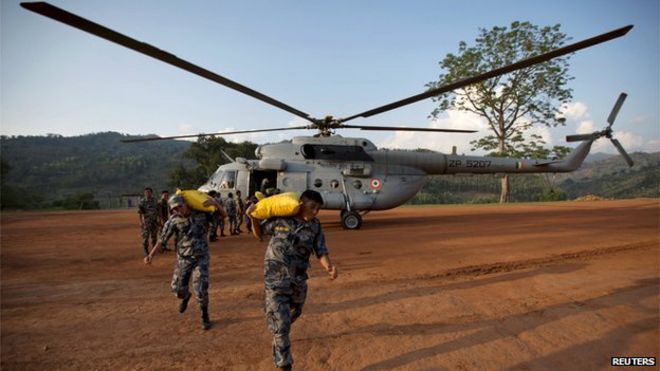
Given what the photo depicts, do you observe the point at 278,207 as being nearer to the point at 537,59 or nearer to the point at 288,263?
the point at 288,263

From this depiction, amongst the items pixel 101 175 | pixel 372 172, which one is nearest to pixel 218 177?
pixel 372 172

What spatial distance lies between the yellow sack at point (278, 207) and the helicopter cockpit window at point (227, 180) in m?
9.70

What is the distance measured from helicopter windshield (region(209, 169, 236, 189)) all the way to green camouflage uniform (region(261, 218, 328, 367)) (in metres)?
9.70

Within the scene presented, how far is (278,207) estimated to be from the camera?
3266mm

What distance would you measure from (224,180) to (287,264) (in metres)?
10.1

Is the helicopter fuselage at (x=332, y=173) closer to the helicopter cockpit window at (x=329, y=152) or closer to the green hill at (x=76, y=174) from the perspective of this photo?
the helicopter cockpit window at (x=329, y=152)

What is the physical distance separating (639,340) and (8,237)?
60.8 ft

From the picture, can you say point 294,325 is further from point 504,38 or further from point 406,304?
point 504,38

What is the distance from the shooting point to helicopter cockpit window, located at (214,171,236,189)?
497 inches

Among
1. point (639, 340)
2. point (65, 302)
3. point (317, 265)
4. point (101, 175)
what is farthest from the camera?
point (101, 175)

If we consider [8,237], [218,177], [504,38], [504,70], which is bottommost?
[8,237]

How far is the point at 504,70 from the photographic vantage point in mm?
4988

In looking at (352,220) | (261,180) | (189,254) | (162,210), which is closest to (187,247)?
(189,254)

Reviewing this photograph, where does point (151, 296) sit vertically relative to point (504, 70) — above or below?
below
